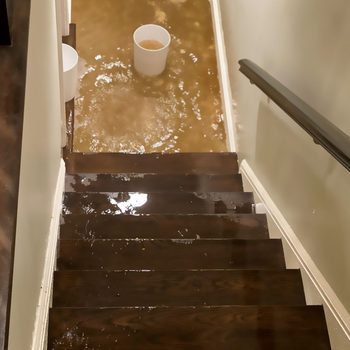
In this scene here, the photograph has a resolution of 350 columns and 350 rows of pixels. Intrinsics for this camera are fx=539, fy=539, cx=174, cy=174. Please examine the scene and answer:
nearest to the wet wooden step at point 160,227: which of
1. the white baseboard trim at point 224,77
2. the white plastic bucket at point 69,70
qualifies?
the white baseboard trim at point 224,77

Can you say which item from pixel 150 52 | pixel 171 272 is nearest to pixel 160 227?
pixel 171 272

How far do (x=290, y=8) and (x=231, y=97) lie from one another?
4.44ft

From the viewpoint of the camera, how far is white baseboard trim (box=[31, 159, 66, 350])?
188 centimetres

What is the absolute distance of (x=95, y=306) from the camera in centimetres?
218

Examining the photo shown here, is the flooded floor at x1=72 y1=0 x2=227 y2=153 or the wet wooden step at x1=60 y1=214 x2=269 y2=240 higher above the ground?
the flooded floor at x1=72 y1=0 x2=227 y2=153

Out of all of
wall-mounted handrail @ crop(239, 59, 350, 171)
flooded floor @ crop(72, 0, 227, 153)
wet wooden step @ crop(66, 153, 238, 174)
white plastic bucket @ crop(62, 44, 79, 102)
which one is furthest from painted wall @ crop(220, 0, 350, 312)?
white plastic bucket @ crop(62, 44, 79, 102)

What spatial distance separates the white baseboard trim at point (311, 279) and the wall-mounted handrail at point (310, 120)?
66 centimetres

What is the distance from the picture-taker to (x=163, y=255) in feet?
7.97

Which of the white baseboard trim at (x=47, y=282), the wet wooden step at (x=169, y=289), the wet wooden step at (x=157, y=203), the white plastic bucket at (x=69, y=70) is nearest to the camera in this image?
the white baseboard trim at (x=47, y=282)

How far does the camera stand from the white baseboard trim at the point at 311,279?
2.01m

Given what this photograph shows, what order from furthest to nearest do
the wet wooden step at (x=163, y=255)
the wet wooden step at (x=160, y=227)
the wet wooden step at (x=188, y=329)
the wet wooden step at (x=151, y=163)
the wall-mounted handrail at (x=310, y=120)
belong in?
the wet wooden step at (x=151, y=163), the wet wooden step at (x=160, y=227), the wet wooden step at (x=163, y=255), the wet wooden step at (x=188, y=329), the wall-mounted handrail at (x=310, y=120)

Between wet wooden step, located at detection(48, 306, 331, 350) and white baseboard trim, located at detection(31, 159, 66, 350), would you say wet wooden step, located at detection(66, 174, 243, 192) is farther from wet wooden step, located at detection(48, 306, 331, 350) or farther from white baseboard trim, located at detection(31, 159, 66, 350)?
wet wooden step, located at detection(48, 306, 331, 350)

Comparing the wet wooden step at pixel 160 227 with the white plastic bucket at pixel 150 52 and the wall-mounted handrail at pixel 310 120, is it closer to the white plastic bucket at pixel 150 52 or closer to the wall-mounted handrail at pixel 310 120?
the wall-mounted handrail at pixel 310 120

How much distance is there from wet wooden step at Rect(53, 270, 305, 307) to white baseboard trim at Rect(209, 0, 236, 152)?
1.46 metres
